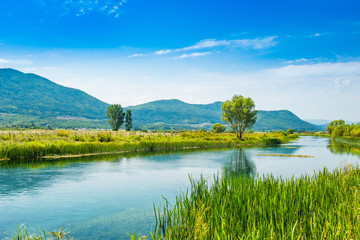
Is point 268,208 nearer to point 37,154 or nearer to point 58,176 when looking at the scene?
point 58,176

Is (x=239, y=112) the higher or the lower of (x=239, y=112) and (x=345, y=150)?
the higher

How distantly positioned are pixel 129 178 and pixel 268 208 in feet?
51.2

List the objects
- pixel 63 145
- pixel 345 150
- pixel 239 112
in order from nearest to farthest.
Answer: pixel 63 145 → pixel 345 150 → pixel 239 112

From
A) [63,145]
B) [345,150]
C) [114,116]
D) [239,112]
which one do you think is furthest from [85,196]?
[114,116]

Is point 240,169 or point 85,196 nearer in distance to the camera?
point 85,196

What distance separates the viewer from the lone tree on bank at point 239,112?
70438 millimetres

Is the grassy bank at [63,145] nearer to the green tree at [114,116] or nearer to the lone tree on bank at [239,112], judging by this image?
the lone tree on bank at [239,112]

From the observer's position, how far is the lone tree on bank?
70.4 m

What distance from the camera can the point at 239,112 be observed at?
70562 millimetres

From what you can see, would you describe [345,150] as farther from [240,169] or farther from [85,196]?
[85,196]

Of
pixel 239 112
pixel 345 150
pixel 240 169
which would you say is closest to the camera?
pixel 240 169

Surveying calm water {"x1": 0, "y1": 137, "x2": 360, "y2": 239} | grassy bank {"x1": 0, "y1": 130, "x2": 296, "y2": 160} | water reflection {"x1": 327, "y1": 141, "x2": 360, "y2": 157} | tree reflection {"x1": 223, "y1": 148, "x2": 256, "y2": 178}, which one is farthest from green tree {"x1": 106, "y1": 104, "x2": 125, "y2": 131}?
tree reflection {"x1": 223, "y1": 148, "x2": 256, "y2": 178}

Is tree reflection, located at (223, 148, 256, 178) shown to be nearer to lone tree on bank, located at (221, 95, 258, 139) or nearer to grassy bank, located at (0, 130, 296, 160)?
grassy bank, located at (0, 130, 296, 160)

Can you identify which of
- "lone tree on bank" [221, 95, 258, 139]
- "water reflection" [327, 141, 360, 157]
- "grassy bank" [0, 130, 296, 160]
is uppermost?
"lone tree on bank" [221, 95, 258, 139]
